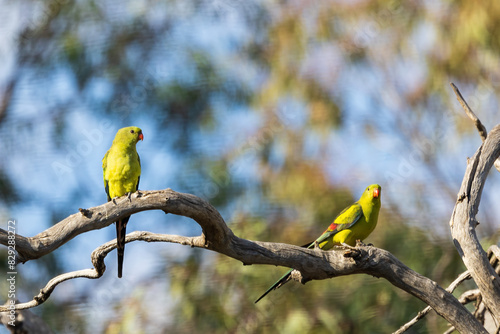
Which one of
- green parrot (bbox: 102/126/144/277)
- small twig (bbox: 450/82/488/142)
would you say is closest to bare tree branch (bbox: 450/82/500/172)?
small twig (bbox: 450/82/488/142)

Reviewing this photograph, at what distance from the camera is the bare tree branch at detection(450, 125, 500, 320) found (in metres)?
Result: 2.91

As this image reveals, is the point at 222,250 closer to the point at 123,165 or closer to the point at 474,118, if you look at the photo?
the point at 123,165

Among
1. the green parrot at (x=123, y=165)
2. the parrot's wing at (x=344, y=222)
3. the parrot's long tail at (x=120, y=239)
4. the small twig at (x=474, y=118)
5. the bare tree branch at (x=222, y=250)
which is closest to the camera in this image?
the bare tree branch at (x=222, y=250)

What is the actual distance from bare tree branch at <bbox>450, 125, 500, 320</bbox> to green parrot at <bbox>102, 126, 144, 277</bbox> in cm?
167

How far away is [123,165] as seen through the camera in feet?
10.5

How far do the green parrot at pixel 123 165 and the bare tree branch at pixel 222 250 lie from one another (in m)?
0.44

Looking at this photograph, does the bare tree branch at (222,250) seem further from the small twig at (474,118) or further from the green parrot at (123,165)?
the small twig at (474,118)

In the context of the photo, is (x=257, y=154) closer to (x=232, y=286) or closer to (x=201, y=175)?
(x=201, y=175)

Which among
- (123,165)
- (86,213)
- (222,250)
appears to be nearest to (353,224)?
(222,250)

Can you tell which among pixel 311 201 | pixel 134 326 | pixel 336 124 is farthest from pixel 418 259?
pixel 134 326

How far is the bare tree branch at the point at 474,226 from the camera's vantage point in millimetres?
2906

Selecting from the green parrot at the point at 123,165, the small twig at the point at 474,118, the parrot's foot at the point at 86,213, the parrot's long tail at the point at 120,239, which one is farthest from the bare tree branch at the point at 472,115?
the parrot's foot at the point at 86,213

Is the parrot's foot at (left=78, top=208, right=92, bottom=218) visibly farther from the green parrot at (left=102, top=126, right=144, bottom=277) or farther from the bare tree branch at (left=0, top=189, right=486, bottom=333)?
the green parrot at (left=102, top=126, right=144, bottom=277)

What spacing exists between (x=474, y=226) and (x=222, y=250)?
4.20 feet
